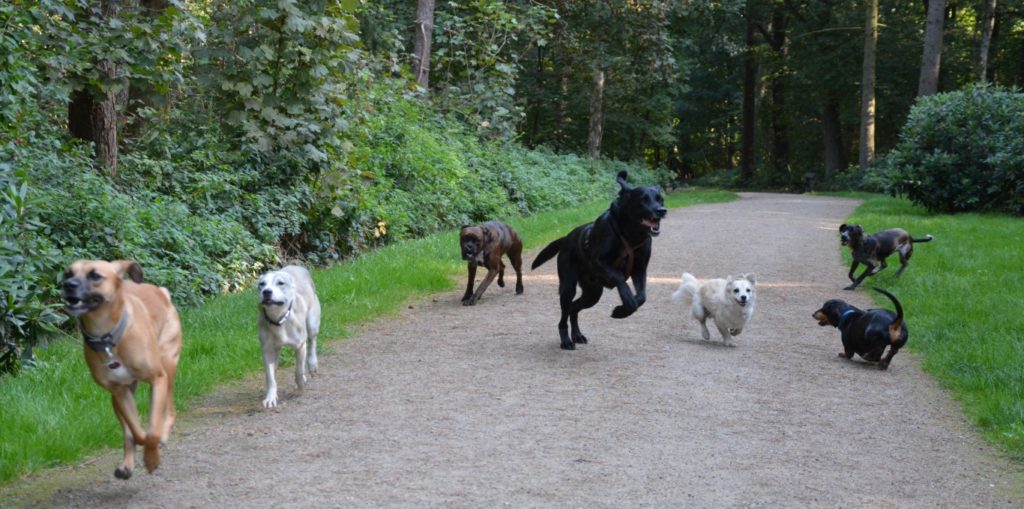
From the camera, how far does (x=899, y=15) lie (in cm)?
4559

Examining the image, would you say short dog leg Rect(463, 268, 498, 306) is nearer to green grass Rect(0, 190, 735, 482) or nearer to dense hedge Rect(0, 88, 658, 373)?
green grass Rect(0, 190, 735, 482)

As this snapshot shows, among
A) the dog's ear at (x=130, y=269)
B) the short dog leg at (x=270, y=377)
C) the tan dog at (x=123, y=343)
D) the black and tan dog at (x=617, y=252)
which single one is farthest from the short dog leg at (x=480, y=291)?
the dog's ear at (x=130, y=269)

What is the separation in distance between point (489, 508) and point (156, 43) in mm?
8536

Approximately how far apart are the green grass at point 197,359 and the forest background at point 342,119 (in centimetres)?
63

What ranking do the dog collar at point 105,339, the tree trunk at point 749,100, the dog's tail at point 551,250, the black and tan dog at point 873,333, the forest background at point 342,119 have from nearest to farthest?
the dog collar at point 105,339 < the black and tan dog at point 873,333 < the dog's tail at point 551,250 < the forest background at point 342,119 < the tree trunk at point 749,100

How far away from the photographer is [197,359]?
8117 millimetres

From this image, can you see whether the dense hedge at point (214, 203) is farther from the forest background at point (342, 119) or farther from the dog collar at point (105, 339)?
the dog collar at point (105, 339)

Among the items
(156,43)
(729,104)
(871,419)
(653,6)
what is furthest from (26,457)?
(729,104)

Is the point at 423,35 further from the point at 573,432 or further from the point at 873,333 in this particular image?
the point at 573,432

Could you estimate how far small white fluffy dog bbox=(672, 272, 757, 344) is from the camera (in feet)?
30.9

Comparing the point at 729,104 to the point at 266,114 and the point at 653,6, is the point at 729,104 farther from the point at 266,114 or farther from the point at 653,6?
the point at 266,114

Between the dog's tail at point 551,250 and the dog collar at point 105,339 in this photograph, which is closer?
the dog collar at point 105,339

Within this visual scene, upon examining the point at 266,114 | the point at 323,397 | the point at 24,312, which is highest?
the point at 266,114

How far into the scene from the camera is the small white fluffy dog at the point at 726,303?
9430 millimetres
